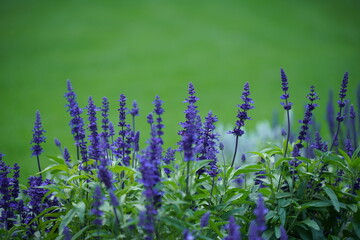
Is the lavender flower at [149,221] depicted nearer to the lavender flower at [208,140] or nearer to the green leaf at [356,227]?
the lavender flower at [208,140]

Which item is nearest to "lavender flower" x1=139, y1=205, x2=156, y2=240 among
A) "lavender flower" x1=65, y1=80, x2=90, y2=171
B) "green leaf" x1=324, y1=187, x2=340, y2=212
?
"lavender flower" x1=65, y1=80, x2=90, y2=171

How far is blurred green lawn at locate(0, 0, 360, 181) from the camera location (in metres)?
10.3

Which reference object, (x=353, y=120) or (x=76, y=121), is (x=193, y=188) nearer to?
(x=76, y=121)

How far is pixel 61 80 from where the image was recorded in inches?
447

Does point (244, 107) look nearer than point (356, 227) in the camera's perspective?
Yes

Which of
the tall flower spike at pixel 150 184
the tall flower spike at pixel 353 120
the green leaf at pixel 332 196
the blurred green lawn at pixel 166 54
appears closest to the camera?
the tall flower spike at pixel 150 184

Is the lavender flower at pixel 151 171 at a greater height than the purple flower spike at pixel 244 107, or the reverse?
the purple flower spike at pixel 244 107

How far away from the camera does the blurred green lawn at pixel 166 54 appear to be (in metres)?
10.3

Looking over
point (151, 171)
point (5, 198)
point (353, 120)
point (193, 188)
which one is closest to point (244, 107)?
point (193, 188)

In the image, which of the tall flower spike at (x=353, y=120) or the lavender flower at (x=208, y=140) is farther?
the tall flower spike at (x=353, y=120)

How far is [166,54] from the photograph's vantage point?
13.0 metres

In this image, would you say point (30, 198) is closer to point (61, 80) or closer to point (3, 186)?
point (3, 186)

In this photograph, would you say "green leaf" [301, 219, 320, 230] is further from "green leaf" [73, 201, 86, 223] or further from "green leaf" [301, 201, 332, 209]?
"green leaf" [73, 201, 86, 223]

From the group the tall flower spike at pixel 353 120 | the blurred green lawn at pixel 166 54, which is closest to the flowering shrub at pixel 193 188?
the tall flower spike at pixel 353 120
